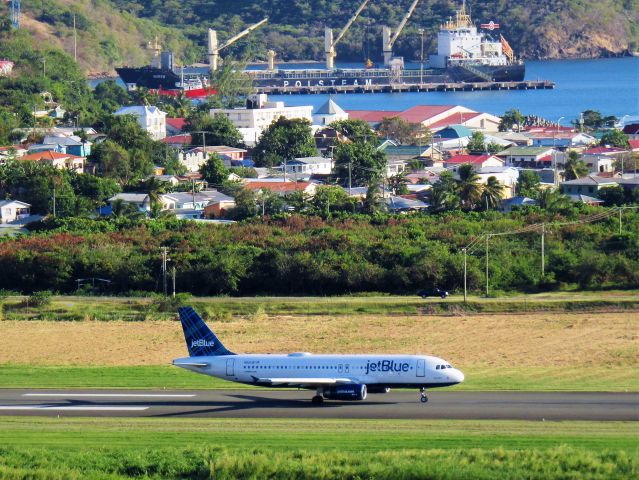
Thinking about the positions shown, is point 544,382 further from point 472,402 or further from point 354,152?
point 354,152

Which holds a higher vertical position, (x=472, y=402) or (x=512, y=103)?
(x=512, y=103)

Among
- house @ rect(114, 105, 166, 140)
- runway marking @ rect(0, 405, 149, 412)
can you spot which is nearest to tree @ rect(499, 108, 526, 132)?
house @ rect(114, 105, 166, 140)

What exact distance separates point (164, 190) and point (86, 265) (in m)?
22.7

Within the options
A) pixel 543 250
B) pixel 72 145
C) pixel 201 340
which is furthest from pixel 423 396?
pixel 72 145

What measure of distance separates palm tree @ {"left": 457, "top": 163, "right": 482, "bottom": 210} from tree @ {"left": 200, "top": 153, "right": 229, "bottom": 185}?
65.4 feet

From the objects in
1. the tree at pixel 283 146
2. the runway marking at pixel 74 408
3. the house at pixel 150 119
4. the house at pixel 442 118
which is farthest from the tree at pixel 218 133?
the runway marking at pixel 74 408

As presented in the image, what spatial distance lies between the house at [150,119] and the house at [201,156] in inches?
549

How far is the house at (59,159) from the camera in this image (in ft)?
322

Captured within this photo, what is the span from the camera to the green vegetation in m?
60.2

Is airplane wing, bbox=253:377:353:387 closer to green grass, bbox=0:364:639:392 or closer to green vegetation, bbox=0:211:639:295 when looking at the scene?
green grass, bbox=0:364:639:392

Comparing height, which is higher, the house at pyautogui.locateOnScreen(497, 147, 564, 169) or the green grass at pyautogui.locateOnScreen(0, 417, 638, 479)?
the house at pyautogui.locateOnScreen(497, 147, 564, 169)

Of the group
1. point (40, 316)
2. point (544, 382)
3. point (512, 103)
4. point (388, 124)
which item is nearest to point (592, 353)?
point (544, 382)

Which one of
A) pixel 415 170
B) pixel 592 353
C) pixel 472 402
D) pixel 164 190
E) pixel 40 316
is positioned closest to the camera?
pixel 472 402

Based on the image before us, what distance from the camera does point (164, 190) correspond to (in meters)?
85.6
